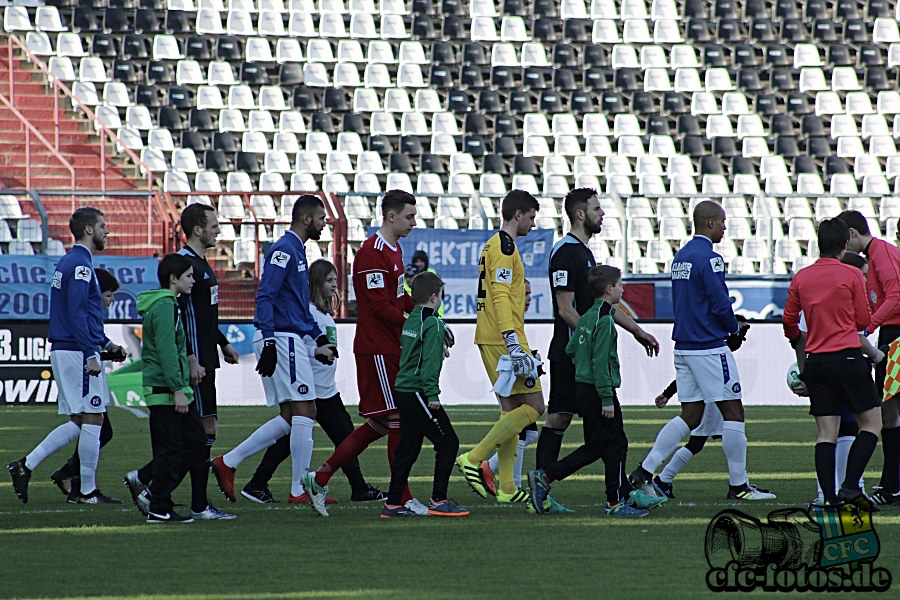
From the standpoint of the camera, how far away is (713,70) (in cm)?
2917

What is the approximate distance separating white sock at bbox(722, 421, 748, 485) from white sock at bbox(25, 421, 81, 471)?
4594 millimetres

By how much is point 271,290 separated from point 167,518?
166 centimetres

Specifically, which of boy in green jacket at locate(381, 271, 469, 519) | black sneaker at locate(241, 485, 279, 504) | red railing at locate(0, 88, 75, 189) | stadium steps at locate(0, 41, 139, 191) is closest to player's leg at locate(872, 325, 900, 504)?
boy in green jacket at locate(381, 271, 469, 519)

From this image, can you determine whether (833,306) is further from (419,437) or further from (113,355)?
(113,355)

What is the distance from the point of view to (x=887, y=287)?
8.88m

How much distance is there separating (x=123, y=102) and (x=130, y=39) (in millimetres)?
1716

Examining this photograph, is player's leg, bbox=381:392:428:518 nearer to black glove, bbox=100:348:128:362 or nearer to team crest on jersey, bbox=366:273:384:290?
team crest on jersey, bbox=366:273:384:290

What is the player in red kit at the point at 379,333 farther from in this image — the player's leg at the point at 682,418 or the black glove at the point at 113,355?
the black glove at the point at 113,355

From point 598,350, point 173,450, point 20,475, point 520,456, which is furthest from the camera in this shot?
point 520,456

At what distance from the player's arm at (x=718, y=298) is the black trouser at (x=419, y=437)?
2.05 m

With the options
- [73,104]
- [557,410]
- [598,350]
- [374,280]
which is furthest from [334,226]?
[598,350]

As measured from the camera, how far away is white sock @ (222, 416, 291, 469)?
909 centimetres

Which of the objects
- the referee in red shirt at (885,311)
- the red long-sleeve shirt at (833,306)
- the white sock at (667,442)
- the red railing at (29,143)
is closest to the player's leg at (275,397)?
the white sock at (667,442)

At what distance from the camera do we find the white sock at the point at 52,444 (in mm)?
9125
